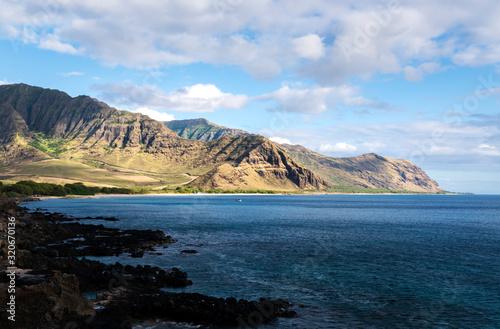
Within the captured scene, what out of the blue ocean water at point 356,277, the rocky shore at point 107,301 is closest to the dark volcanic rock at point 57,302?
the rocky shore at point 107,301

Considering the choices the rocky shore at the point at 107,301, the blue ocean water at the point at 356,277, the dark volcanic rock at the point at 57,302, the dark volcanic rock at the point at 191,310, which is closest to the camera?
the dark volcanic rock at the point at 57,302

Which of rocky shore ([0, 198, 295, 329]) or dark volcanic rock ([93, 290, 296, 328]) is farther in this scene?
dark volcanic rock ([93, 290, 296, 328])

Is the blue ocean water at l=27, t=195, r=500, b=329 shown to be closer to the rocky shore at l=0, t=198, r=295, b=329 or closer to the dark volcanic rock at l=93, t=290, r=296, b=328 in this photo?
the dark volcanic rock at l=93, t=290, r=296, b=328

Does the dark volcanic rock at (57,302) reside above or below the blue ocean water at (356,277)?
above

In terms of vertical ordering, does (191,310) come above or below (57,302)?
below

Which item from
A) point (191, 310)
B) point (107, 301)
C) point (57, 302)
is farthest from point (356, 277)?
point (57, 302)

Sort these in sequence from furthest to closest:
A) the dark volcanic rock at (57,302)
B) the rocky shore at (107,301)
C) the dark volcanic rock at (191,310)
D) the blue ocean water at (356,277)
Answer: the blue ocean water at (356,277)
the dark volcanic rock at (191,310)
the rocky shore at (107,301)
the dark volcanic rock at (57,302)

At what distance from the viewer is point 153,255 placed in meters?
52.5

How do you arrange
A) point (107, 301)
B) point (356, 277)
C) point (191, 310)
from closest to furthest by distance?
1. point (191, 310)
2. point (107, 301)
3. point (356, 277)

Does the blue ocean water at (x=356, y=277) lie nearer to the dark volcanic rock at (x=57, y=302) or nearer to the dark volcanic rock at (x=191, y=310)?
the dark volcanic rock at (x=191, y=310)

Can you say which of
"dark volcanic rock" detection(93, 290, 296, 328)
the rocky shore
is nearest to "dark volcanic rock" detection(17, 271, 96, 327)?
the rocky shore

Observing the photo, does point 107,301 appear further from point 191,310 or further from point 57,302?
point 191,310

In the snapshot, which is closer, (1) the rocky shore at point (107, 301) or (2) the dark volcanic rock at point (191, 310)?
(1) the rocky shore at point (107, 301)

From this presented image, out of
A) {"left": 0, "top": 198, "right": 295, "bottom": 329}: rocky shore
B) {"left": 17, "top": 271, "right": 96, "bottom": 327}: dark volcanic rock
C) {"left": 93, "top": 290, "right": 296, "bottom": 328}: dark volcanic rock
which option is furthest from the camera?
{"left": 93, "top": 290, "right": 296, "bottom": 328}: dark volcanic rock
